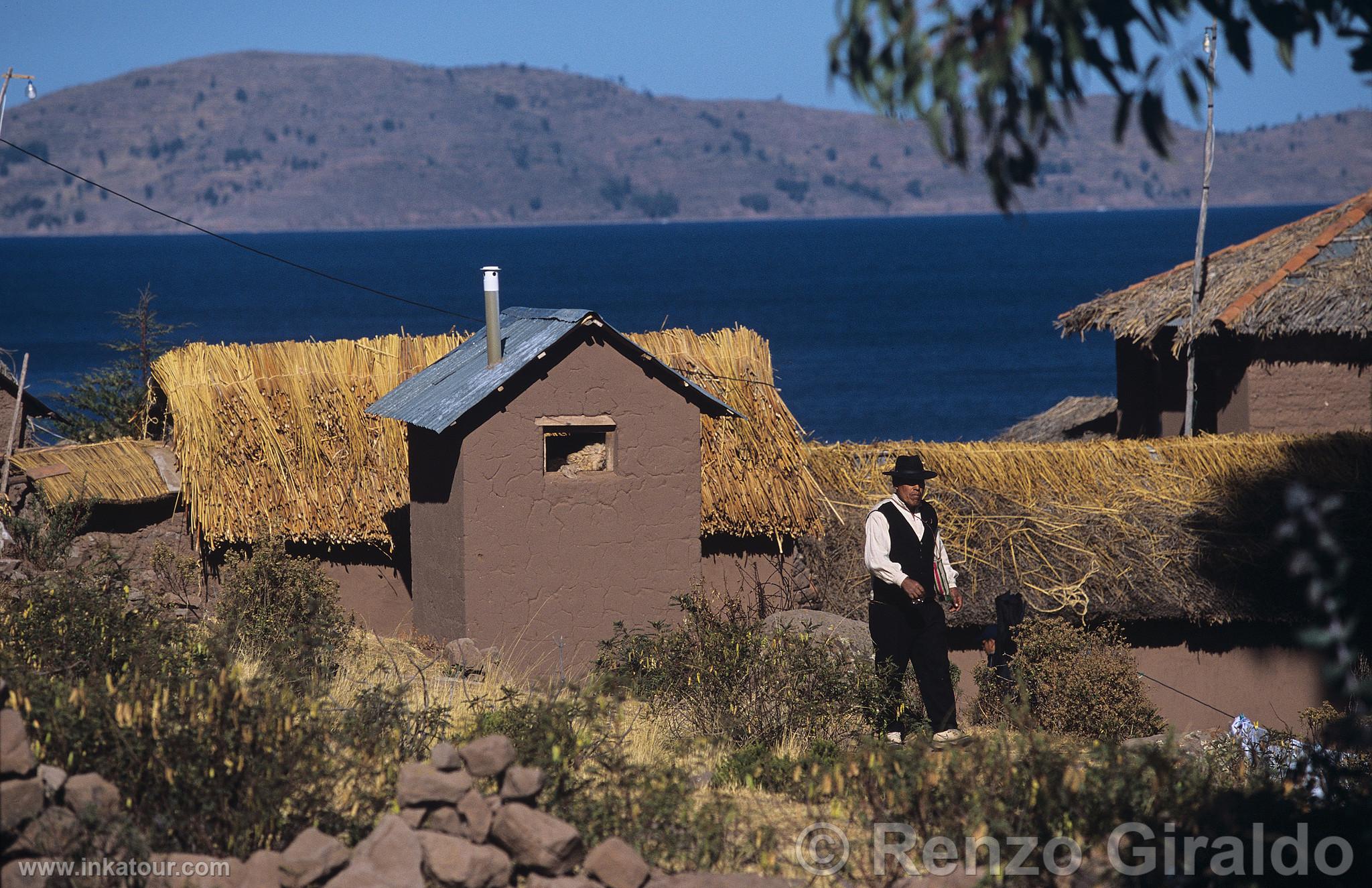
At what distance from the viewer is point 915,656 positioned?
9.25 meters

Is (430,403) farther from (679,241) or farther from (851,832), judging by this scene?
(679,241)

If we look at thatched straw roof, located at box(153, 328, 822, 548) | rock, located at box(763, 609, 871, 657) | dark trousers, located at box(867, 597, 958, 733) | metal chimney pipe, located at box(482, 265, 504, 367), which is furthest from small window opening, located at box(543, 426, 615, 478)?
dark trousers, located at box(867, 597, 958, 733)

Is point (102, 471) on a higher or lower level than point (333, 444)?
lower

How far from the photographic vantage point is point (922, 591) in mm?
8945

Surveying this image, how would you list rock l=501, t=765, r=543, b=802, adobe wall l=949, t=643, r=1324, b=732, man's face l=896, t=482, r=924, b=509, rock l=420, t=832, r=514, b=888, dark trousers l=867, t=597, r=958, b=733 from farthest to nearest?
adobe wall l=949, t=643, r=1324, b=732 → man's face l=896, t=482, r=924, b=509 → dark trousers l=867, t=597, r=958, b=733 → rock l=501, t=765, r=543, b=802 → rock l=420, t=832, r=514, b=888

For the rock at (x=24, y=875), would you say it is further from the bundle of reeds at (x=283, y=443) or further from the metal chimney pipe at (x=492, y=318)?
the bundle of reeds at (x=283, y=443)

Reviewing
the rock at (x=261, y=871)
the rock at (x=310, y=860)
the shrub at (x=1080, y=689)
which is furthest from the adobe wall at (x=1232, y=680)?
the rock at (x=261, y=871)

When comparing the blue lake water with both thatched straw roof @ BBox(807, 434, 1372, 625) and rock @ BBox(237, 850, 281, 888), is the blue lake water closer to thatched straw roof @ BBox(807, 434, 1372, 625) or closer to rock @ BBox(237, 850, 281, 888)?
thatched straw roof @ BBox(807, 434, 1372, 625)

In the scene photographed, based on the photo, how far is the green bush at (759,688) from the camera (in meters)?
9.05

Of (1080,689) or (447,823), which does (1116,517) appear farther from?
(447,823)

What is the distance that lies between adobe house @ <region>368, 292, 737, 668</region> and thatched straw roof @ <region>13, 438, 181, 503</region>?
3.01 meters

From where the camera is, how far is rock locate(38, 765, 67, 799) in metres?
6.02

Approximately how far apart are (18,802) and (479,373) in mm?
6654

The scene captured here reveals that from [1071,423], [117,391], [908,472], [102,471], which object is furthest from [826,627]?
[117,391]
